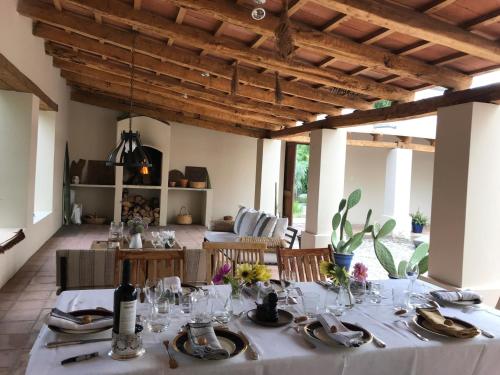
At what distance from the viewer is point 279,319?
1913 mm

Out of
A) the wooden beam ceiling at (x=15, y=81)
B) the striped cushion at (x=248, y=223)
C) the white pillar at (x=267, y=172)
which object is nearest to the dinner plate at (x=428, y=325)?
the wooden beam ceiling at (x=15, y=81)

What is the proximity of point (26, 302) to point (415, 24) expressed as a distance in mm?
4159

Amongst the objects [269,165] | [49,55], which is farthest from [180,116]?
[49,55]

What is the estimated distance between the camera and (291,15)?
11.0 ft

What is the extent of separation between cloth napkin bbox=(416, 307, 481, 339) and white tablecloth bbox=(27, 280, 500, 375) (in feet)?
0.09

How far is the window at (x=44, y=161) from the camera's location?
7.00m

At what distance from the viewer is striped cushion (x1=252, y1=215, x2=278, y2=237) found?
5914 millimetres

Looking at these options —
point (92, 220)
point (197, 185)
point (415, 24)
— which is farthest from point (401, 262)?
point (92, 220)

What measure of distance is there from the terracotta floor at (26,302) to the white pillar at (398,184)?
15.5ft

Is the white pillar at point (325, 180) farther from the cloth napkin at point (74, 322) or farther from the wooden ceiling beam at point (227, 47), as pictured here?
the cloth napkin at point (74, 322)

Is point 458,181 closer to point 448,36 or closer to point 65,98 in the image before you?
point 448,36

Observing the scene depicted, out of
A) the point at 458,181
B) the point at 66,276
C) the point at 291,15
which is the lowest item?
the point at 66,276

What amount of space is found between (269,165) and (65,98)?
4370mm

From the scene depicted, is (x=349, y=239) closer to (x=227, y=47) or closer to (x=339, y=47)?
(x=339, y=47)
